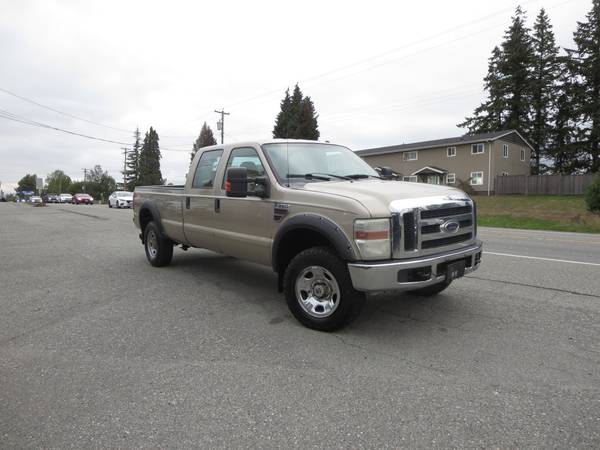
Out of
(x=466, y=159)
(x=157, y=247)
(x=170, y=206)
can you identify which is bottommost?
(x=157, y=247)

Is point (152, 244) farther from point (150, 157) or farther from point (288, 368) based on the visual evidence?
point (150, 157)

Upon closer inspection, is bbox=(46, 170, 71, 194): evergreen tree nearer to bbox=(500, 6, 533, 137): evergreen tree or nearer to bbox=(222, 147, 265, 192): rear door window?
bbox=(500, 6, 533, 137): evergreen tree

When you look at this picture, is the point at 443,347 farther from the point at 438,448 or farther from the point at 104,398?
the point at 104,398

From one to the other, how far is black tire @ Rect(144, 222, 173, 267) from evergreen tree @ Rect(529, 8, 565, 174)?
172 ft

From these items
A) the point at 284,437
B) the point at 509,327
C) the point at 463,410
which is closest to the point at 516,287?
the point at 509,327

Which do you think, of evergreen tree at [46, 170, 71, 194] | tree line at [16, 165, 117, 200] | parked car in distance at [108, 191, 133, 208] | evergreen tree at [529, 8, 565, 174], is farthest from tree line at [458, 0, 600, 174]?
evergreen tree at [46, 170, 71, 194]

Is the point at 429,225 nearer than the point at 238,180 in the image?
Yes

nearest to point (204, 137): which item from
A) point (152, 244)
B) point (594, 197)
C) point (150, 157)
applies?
point (150, 157)

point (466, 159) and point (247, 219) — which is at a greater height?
point (466, 159)

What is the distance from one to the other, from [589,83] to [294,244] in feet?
182

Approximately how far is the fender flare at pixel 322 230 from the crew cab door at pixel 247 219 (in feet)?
0.89

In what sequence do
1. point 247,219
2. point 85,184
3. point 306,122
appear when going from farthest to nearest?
1. point 85,184
2. point 306,122
3. point 247,219

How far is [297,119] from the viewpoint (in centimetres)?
5844

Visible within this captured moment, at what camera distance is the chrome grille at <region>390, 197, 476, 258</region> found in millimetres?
3654
